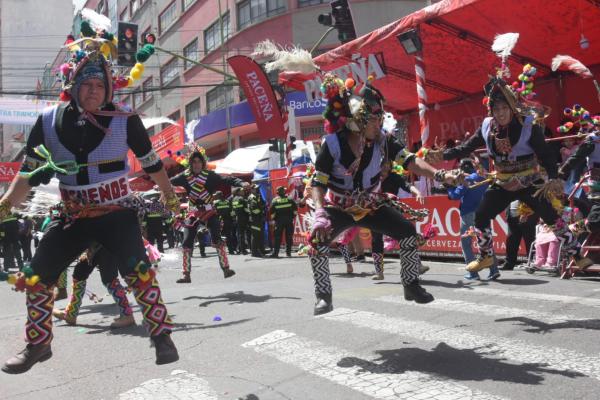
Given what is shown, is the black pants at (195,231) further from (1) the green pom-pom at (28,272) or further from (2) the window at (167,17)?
(2) the window at (167,17)

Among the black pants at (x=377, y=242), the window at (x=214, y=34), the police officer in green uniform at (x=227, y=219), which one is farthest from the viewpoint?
the window at (x=214, y=34)

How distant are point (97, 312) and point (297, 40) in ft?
71.9

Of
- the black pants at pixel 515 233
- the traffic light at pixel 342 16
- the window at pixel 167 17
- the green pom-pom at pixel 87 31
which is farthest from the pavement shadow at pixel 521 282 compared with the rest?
the window at pixel 167 17

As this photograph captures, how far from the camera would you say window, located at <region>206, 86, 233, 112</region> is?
103ft

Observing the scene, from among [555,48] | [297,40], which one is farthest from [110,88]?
[297,40]

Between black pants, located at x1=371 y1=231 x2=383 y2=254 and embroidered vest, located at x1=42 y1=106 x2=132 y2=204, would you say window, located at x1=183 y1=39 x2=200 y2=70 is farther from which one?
embroidered vest, located at x1=42 y1=106 x2=132 y2=204

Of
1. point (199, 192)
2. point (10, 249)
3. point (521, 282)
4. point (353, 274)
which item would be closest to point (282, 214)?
point (353, 274)

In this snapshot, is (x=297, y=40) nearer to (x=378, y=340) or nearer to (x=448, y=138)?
(x=448, y=138)

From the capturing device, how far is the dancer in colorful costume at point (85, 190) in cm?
367

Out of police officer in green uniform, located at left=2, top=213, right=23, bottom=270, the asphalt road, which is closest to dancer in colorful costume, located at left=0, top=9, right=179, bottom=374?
the asphalt road

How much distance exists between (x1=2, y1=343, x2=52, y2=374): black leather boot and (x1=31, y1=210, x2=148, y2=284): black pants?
425 mm

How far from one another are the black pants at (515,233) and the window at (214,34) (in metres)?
25.7

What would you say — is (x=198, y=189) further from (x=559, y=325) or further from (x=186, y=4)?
(x=186, y=4)

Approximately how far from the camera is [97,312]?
750 centimetres
